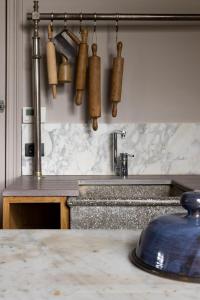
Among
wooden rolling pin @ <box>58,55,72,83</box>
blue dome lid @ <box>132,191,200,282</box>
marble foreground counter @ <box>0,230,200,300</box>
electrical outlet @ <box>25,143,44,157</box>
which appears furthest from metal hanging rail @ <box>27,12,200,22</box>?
blue dome lid @ <box>132,191,200,282</box>

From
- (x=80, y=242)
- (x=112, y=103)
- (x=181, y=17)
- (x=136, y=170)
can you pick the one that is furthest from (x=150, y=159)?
(x=80, y=242)

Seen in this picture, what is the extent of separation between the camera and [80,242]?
31.1 inches

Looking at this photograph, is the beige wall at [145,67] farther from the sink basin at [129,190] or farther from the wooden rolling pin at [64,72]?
the sink basin at [129,190]

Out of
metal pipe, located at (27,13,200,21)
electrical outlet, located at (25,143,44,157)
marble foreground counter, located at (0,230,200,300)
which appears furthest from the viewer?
electrical outlet, located at (25,143,44,157)

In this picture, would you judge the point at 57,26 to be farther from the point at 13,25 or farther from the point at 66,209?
the point at 66,209

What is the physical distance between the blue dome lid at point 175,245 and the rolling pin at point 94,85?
5.06 ft

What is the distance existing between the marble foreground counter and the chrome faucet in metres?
1.40

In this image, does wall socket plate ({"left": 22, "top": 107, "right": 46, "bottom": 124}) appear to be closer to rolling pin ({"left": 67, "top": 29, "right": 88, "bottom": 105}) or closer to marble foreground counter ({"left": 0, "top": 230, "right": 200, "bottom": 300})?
rolling pin ({"left": 67, "top": 29, "right": 88, "bottom": 105})

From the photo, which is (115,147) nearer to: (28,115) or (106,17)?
(28,115)

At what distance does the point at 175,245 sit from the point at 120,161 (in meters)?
1.69

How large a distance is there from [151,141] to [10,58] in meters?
0.90

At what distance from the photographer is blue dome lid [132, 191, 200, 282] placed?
0.58 meters

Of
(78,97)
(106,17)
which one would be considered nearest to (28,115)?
(78,97)

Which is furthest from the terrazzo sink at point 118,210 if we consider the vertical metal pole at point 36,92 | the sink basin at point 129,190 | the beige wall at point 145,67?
the beige wall at point 145,67
